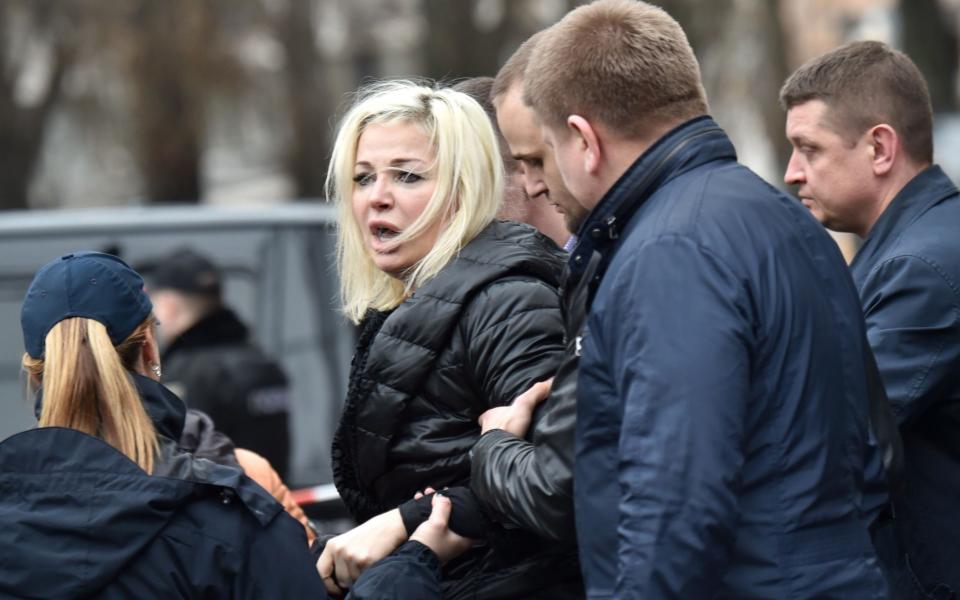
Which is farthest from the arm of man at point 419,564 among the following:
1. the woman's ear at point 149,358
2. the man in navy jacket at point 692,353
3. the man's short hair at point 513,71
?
the man's short hair at point 513,71

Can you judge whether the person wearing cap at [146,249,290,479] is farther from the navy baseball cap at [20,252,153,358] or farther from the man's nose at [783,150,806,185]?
the navy baseball cap at [20,252,153,358]

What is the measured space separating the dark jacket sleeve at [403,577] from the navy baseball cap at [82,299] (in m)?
0.64

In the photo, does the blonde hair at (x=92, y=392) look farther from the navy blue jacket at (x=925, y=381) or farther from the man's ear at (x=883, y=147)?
the man's ear at (x=883, y=147)

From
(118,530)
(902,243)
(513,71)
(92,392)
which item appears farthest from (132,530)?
(902,243)

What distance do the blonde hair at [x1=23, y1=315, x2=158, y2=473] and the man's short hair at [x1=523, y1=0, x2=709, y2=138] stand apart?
903 millimetres

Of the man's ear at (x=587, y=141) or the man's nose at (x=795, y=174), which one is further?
the man's nose at (x=795, y=174)

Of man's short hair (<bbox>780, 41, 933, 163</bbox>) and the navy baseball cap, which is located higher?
man's short hair (<bbox>780, 41, 933, 163</bbox>)

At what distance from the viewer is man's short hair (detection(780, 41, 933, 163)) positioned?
3.54 metres

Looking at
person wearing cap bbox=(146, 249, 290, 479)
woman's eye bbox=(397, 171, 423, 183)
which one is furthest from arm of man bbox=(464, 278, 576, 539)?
person wearing cap bbox=(146, 249, 290, 479)

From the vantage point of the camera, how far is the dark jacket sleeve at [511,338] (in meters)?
→ 2.85

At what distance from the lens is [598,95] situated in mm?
2506

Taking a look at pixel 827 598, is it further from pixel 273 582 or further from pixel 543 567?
pixel 273 582

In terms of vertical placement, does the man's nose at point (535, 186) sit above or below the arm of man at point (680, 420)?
above

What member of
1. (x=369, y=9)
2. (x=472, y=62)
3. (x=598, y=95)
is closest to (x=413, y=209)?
(x=598, y=95)
